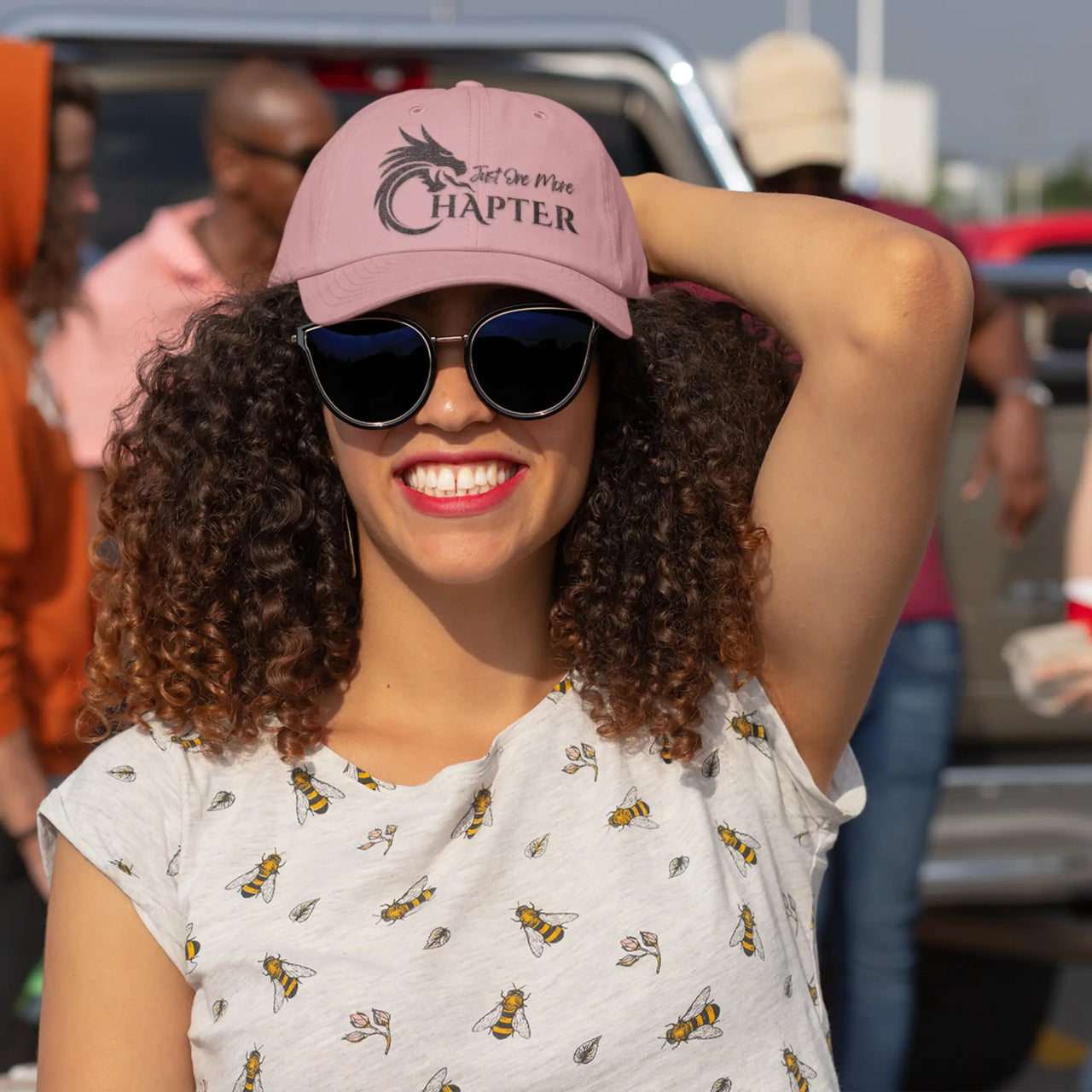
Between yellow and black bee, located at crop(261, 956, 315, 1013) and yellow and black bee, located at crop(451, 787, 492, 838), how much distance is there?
0.71ft

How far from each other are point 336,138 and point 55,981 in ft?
3.11

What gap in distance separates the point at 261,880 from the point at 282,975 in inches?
4.0

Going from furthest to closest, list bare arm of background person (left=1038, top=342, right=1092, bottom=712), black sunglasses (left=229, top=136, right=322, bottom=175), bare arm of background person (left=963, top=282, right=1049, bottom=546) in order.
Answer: bare arm of background person (left=963, top=282, right=1049, bottom=546) < black sunglasses (left=229, top=136, right=322, bottom=175) < bare arm of background person (left=1038, top=342, right=1092, bottom=712)

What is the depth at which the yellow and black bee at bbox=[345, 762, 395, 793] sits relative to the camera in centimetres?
165

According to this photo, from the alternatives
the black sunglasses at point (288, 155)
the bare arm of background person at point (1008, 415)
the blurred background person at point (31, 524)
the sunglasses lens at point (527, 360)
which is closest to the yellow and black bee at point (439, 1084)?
the sunglasses lens at point (527, 360)

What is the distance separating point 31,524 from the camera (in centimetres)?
256

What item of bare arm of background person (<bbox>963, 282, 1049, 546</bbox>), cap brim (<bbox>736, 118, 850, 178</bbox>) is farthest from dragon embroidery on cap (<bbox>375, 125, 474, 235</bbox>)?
bare arm of background person (<bbox>963, 282, 1049, 546</bbox>)

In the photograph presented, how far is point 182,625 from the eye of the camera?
1721 mm

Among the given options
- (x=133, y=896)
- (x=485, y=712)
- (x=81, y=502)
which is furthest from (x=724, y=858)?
(x=81, y=502)

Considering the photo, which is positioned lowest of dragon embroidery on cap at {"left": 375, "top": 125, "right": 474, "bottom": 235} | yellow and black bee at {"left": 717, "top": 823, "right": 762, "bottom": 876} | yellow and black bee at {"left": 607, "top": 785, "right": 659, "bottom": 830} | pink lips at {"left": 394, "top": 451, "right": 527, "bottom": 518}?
yellow and black bee at {"left": 717, "top": 823, "right": 762, "bottom": 876}

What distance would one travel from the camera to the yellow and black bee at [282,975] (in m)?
1.52

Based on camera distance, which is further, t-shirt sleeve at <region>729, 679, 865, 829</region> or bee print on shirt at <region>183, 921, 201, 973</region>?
t-shirt sleeve at <region>729, 679, 865, 829</region>

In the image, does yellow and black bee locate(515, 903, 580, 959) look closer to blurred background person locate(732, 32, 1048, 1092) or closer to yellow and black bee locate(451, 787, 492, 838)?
yellow and black bee locate(451, 787, 492, 838)

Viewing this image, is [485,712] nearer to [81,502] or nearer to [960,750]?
[81,502]
